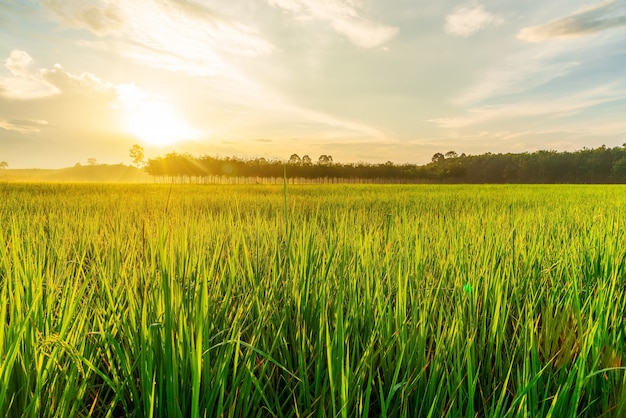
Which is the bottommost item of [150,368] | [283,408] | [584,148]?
[283,408]

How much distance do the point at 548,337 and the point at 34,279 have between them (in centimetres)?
199

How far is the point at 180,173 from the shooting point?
70.3 m

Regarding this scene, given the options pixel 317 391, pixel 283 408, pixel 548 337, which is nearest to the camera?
pixel 317 391

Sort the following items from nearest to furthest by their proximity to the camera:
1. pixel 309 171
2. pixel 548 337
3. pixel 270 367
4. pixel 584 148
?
pixel 270 367
pixel 548 337
pixel 309 171
pixel 584 148

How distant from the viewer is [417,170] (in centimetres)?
6650

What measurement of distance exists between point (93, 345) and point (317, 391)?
2.49ft

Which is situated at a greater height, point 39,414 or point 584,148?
point 584,148

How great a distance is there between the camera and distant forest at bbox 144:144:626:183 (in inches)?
2530

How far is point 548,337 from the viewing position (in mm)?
1428

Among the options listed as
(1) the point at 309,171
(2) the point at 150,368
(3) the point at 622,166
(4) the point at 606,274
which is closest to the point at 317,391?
(2) the point at 150,368

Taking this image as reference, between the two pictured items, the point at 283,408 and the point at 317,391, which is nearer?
the point at 317,391

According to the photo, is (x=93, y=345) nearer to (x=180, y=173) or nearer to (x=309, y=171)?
(x=309, y=171)

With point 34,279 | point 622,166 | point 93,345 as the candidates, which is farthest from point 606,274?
point 622,166

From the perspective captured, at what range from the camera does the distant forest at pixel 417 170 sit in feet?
211
